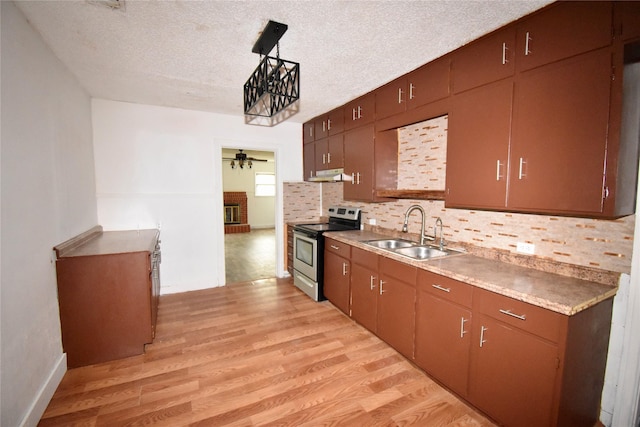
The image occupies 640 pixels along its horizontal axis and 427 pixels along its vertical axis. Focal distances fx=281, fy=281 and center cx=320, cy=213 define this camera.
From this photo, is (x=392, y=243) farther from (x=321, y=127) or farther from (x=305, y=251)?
(x=321, y=127)

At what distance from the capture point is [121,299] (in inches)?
97.6

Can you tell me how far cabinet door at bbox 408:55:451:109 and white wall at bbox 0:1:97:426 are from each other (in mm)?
2876

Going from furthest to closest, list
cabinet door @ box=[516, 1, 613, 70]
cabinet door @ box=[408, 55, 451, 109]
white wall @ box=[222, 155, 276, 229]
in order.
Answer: white wall @ box=[222, 155, 276, 229] → cabinet door @ box=[408, 55, 451, 109] → cabinet door @ box=[516, 1, 613, 70]

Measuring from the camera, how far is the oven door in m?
3.68

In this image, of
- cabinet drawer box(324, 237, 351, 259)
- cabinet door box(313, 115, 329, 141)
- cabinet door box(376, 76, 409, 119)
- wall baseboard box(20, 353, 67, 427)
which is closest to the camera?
wall baseboard box(20, 353, 67, 427)

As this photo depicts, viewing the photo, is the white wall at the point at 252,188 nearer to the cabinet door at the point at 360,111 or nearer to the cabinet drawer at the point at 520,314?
the cabinet door at the point at 360,111

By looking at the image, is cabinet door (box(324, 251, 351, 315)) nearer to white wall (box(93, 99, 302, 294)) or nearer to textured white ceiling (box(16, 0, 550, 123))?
white wall (box(93, 99, 302, 294))

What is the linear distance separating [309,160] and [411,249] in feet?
7.84

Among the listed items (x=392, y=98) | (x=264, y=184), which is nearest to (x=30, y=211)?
(x=392, y=98)

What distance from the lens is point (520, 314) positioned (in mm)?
1576

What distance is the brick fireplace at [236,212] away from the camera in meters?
9.93

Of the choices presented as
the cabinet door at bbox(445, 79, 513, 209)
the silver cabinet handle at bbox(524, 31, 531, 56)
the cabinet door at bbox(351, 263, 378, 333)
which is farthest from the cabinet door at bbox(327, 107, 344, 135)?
the silver cabinet handle at bbox(524, 31, 531, 56)

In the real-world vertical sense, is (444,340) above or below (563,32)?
below

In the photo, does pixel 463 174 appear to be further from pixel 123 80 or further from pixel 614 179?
pixel 123 80
